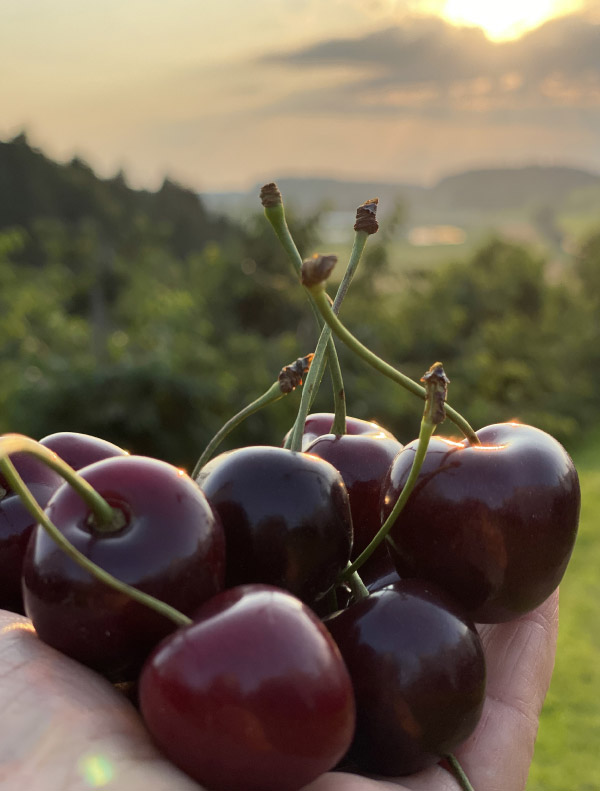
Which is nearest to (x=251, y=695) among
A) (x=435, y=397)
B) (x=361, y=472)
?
(x=435, y=397)

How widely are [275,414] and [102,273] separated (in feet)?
12.0

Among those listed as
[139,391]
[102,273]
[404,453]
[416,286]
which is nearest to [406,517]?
[404,453]

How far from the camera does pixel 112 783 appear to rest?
3.73 feet

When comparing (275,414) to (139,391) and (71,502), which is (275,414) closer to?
(139,391)

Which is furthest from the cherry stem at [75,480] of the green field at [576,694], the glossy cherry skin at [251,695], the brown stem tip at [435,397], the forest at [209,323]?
the forest at [209,323]

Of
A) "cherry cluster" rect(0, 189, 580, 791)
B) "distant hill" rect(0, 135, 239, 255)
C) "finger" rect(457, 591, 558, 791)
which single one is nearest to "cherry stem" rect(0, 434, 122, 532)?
"cherry cluster" rect(0, 189, 580, 791)

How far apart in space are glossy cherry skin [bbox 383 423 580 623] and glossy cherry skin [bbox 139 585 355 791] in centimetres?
35

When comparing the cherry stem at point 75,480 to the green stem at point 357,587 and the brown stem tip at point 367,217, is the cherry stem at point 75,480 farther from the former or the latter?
the brown stem tip at point 367,217

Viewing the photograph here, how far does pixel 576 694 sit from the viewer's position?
4.80 metres

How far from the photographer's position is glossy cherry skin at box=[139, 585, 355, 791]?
1.08 meters

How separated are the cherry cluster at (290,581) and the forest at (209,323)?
172 inches

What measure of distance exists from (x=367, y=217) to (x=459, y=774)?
963mm

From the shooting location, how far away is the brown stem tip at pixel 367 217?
1.59m

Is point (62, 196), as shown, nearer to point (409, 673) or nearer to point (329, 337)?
point (329, 337)
